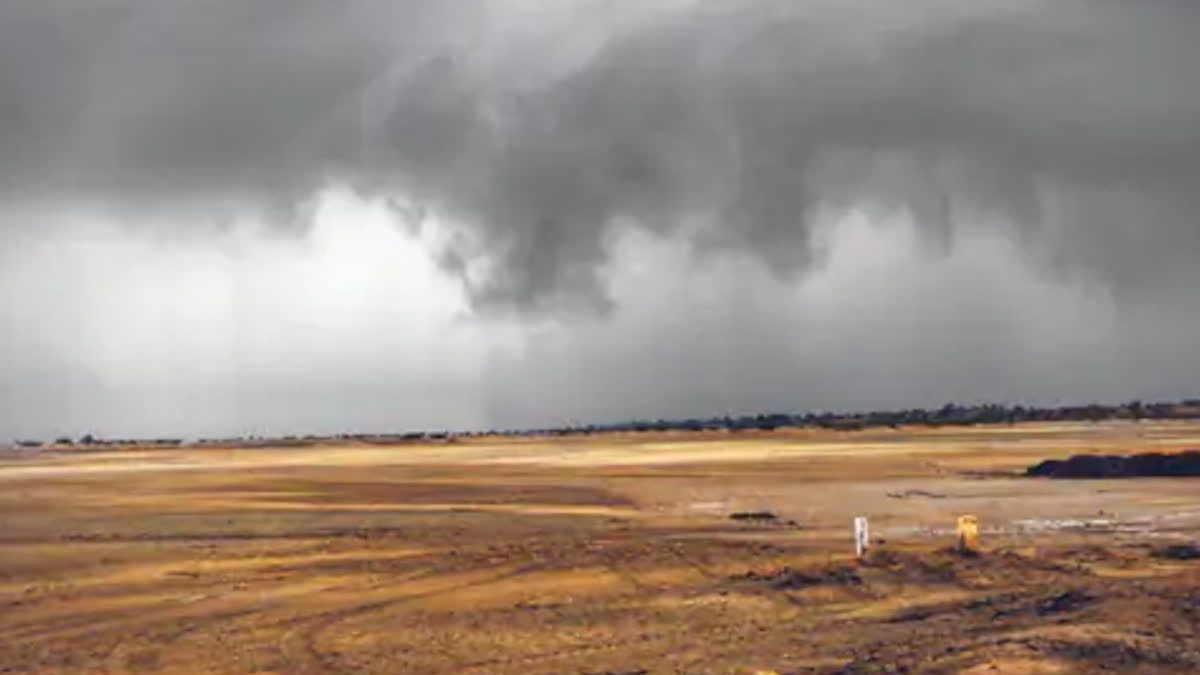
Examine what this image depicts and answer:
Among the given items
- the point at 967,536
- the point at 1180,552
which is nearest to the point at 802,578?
the point at 967,536

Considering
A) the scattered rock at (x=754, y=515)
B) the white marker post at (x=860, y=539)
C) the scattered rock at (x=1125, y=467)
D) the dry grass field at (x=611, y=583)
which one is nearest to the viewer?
the dry grass field at (x=611, y=583)

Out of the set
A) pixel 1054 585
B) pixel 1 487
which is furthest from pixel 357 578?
pixel 1 487

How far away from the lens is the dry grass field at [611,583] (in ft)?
51.2

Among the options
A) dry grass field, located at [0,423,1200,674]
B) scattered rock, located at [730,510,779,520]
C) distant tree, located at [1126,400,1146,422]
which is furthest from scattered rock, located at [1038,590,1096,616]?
distant tree, located at [1126,400,1146,422]

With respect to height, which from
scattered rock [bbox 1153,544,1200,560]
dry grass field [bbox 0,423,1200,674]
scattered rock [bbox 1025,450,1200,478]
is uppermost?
scattered rock [bbox 1025,450,1200,478]

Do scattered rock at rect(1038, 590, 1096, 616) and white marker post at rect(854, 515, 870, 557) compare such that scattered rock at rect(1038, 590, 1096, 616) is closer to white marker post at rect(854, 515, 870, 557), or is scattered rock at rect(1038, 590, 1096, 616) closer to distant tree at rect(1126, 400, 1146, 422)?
white marker post at rect(854, 515, 870, 557)

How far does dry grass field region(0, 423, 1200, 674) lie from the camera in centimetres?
1562

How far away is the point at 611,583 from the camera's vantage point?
21688mm

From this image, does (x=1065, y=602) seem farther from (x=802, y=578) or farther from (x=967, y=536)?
(x=967, y=536)

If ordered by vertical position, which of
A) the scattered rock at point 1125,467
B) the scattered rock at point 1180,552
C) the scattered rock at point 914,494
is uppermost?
the scattered rock at point 1125,467

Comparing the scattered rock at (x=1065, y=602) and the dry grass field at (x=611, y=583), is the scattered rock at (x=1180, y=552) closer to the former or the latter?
the dry grass field at (x=611, y=583)

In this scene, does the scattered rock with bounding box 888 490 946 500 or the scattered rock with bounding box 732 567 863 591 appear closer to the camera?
the scattered rock with bounding box 732 567 863 591

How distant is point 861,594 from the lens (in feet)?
65.0

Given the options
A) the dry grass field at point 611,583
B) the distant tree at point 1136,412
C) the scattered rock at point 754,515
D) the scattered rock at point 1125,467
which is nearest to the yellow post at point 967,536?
the dry grass field at point 611,583
